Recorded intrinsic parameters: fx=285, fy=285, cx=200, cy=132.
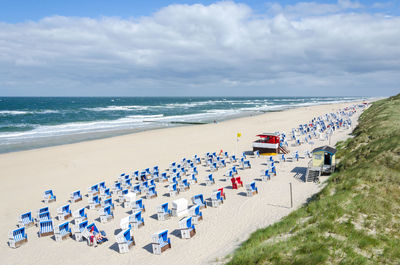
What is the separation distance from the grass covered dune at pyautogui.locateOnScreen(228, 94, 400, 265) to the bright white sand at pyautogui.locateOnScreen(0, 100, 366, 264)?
1342 mm

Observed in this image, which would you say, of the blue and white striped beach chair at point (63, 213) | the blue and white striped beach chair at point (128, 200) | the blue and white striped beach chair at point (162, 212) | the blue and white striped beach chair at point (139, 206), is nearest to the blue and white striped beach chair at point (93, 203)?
the blue and white striped beach chair at point (63, 213)

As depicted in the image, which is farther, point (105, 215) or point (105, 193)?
point (105, 193)

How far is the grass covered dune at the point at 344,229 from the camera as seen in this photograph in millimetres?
7391

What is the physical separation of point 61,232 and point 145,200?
4578 mm

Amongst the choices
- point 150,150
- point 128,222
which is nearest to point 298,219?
point 128,222

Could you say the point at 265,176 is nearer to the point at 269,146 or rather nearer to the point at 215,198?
the point at 215,198

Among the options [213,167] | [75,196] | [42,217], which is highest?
[213,167]

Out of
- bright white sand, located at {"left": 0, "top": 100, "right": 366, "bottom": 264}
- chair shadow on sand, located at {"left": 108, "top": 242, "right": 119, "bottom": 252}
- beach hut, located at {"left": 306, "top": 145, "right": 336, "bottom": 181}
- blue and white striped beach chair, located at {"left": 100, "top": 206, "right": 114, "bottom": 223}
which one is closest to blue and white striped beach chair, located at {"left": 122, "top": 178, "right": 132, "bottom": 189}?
bright white sand, located at {"left": 0, "top": 100, "right": 366, "bottom": 264}

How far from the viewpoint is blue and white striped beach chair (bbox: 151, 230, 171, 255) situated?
9.49 meters

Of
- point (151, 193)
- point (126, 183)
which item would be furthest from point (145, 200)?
point (126, 183)

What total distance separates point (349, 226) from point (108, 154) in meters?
21.5

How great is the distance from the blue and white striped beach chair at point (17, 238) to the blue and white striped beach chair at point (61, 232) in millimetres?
1209

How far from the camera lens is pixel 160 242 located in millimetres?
9594

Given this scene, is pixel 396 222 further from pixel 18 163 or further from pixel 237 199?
pixel 18 163
